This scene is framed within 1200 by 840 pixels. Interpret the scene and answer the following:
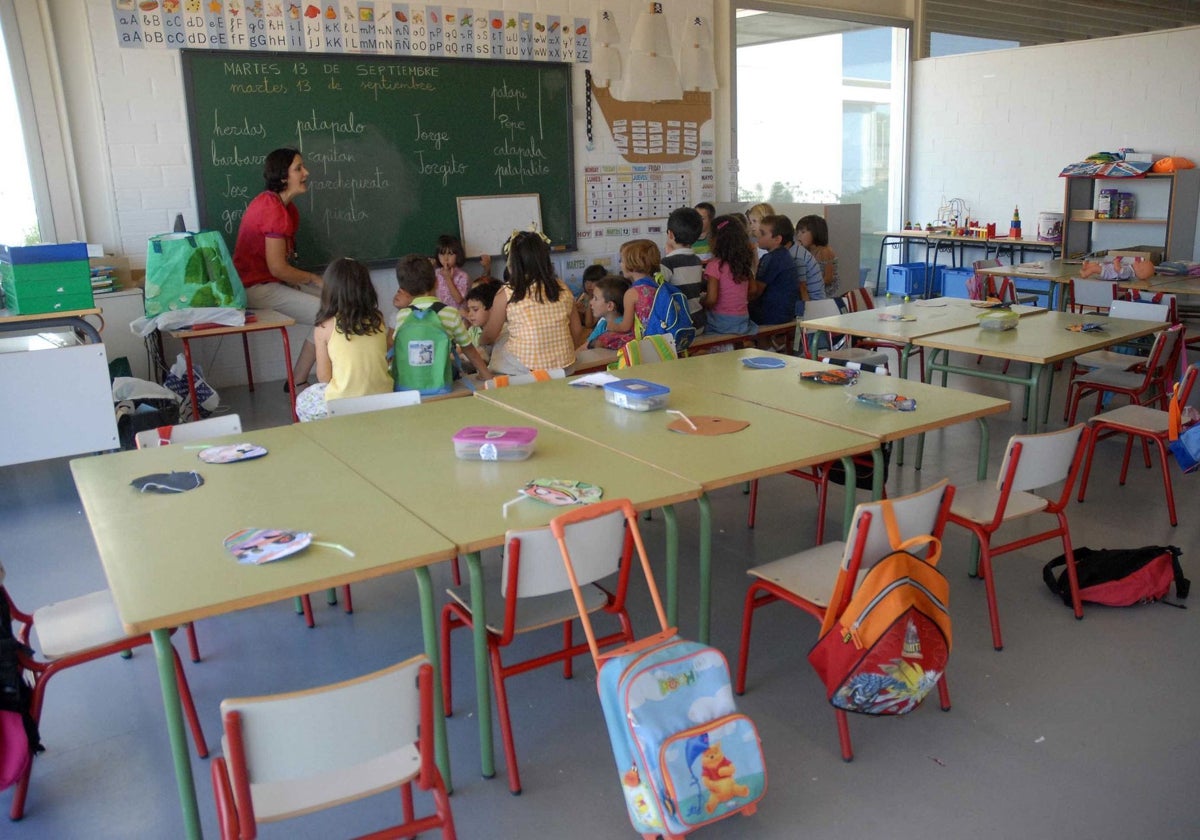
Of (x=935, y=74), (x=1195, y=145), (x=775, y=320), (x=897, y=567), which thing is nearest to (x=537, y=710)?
(x=897, y=567)

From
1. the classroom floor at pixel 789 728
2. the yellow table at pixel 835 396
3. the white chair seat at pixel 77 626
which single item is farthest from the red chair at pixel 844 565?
the white chair seat at pixel 77 626

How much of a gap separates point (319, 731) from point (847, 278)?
7192 mm

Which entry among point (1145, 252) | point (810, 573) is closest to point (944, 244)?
point (1145, 252)

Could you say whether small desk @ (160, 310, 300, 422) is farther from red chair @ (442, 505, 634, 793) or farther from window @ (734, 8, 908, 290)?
window @ (734, 8, 908, 290)

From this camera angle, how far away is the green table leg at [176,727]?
1.91 metres

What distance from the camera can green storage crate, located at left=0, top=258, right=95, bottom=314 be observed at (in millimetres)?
4461

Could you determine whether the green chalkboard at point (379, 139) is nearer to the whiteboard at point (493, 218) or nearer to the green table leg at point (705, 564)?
the whiteboard at point (493, 218)

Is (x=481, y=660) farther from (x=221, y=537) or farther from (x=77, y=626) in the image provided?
(x=77, y=626)

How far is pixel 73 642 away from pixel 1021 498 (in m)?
2.78

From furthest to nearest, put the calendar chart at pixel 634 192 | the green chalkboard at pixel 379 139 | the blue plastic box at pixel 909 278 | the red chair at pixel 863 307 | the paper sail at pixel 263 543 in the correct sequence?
the blue plastic box at pixel 909 278
the calendar chart at pixel 634 192
the green chalkboard at pixel 379 139
the red chair at pixel 863 307
the paper sail at pixel 263 543

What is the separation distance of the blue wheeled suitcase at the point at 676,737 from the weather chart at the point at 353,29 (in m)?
5.18

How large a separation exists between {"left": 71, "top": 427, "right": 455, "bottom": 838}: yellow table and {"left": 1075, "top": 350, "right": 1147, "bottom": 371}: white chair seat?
161 inches

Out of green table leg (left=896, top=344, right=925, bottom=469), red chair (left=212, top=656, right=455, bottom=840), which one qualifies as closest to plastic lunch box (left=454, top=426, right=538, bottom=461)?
red chair (left=212, top=656, right=455, bottom=840)

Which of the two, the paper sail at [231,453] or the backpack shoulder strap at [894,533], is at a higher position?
the paper sail at [231,453]
